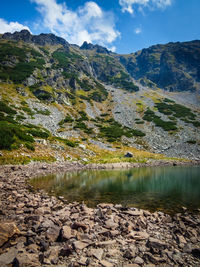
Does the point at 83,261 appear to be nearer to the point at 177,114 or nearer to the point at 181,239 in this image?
the point at 181,239

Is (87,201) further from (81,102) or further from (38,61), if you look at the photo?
(38,61)

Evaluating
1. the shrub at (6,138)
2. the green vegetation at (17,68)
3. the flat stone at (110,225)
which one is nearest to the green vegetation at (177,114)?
the shrub at (6,138)

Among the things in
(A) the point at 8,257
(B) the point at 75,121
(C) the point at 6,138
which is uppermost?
(B) the point at 75,121

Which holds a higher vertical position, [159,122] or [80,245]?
[159,122]

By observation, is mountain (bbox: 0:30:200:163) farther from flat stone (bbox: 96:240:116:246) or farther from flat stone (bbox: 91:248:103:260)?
flat stone (bbox: 91:248:103:260)

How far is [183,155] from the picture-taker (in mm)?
55594

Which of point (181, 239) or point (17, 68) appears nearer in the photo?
point (181, 239)

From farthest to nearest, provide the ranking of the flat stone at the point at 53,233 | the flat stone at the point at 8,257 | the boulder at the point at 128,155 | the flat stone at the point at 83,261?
the boulder at the point at 128,155, the flat stone at the point at 53,233, the flat stone at the point at 83,261, the flat stone at the point at 8,257

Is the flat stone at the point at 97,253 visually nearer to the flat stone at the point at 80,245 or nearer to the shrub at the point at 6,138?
the flat stone at the point at 80,245

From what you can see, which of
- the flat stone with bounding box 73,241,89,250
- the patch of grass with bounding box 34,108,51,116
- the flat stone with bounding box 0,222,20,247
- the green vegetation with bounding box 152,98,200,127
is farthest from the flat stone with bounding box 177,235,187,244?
the green vegetation with bounding box 152,98,200,127

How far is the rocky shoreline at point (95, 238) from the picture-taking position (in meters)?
5.59

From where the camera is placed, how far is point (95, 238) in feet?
23.1

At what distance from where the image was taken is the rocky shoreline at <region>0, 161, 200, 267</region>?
5594 mm

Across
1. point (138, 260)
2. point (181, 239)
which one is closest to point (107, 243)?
point (138, 260)
